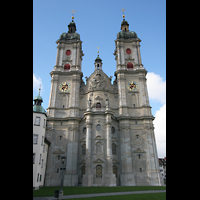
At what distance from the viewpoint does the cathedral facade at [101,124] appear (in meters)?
39.6

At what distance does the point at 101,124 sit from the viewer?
42531 mm

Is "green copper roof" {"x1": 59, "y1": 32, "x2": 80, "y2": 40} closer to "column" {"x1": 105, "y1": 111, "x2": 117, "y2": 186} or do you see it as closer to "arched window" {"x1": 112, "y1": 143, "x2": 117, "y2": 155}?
"column" {"x1": 105, "y1": 111, "x2": 117, "y2": 186}

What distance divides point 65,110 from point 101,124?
11596 millimetres

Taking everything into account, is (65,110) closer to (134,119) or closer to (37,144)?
(37,144)

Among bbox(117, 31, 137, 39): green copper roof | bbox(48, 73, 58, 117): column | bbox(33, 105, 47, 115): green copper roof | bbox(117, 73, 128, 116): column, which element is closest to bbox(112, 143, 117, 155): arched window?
bbox(117, 73, 128, 116): column

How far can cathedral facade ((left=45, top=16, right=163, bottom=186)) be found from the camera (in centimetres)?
3956

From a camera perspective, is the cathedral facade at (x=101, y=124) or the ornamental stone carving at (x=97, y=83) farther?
the ornamental stone carving at (x=97, y=83)

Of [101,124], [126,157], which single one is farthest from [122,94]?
[126,157]

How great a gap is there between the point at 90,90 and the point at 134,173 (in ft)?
78.6

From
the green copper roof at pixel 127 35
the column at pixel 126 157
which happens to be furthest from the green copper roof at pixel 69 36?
the column at pixel 126 157

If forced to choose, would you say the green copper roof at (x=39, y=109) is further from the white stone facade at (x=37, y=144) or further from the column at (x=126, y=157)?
the column at (x=126, y=157)

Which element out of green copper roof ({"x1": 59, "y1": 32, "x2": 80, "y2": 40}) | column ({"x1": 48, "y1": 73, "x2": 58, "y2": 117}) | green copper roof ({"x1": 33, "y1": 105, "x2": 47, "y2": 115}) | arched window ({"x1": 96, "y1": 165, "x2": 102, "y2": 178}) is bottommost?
arched window ({"x1": 96, "y1": 165, "x2": 102, "y2": 178})
